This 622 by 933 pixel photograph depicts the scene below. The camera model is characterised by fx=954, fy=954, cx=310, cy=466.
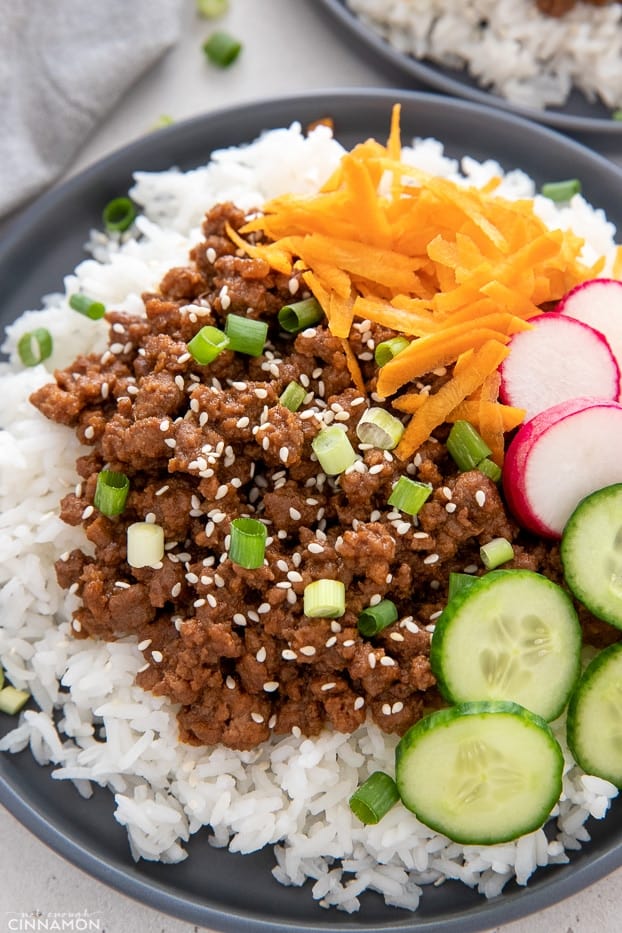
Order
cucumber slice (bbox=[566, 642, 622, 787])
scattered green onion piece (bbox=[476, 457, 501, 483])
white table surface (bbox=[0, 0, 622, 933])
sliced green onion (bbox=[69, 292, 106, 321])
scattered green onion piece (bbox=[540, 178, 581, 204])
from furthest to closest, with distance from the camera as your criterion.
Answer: white table surface (bbox=[0, 0, 622, 933]), scattered green onion piece (bbox=[540, 178, 581, 204]), sliced green onion (bbox=[69, 292, 106, 321]), scattered green onion piece (bbox=[476, 457, 501, 483]), cucumber slice (bbox=[566, 642, 622, 787])

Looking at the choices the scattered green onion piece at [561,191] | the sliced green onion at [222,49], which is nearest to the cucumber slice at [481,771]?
the scattered green onion piece at [561,191]

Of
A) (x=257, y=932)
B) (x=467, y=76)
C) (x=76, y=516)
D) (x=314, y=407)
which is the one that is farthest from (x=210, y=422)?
(x=467, y=76)

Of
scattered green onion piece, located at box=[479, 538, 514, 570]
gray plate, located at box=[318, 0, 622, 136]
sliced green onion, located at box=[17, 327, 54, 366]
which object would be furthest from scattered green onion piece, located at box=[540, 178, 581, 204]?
sliced green onion, located at box=[17, 327, 54, 366]

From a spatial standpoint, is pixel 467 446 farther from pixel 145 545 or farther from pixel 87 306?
pixel 87 306

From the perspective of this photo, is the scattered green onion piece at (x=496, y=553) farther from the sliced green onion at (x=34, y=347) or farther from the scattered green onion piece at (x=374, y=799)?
the sliced green onion at (x=34, y=347)

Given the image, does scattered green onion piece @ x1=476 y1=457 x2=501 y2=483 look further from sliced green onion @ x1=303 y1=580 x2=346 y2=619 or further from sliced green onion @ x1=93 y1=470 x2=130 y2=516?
sliced green onion @ x1=93 y1=470 x2=130 y2=516

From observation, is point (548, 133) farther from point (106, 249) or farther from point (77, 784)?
point (77, 784)
